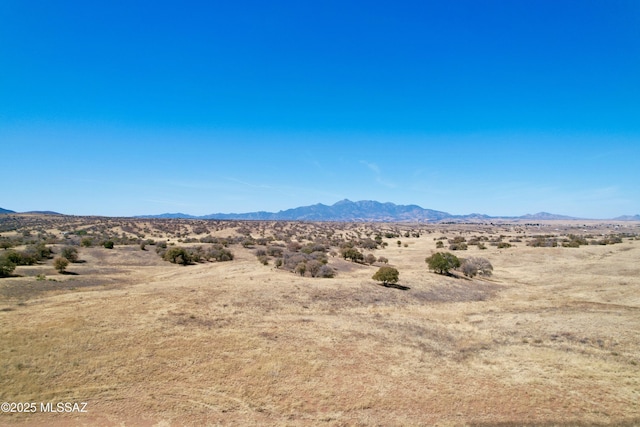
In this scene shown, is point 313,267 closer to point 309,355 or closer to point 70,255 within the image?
point 309,355

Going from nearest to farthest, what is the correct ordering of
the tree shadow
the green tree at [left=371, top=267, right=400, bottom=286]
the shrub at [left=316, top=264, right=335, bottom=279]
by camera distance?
the tree shadow
the green tree at [left=371, top=267, right=400, bottom=286]
the shrub at [left=316, top=264, right=335, bottom=279]

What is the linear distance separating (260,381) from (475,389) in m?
8.62

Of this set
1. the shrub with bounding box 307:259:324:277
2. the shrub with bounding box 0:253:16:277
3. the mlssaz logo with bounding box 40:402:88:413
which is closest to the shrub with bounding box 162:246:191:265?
the shrub with bounding box 0:253:16:277

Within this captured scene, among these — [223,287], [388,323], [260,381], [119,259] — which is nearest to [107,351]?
[260,381]

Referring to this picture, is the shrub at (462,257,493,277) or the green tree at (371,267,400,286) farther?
the shrub at (462,257,493,277)

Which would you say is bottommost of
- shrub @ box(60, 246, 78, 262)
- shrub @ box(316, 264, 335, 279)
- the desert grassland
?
the desert grassland

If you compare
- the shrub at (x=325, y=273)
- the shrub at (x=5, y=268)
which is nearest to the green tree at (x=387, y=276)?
the shrub at (x=325, y=273)

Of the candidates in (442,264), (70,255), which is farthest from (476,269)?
(70,255)

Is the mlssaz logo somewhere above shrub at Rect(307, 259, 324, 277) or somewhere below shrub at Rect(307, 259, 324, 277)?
below

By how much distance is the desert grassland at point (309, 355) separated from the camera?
11102 mm

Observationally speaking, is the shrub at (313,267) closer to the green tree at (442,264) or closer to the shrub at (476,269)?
the green tree at (442,264)

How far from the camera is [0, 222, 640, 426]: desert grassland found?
1110 cm

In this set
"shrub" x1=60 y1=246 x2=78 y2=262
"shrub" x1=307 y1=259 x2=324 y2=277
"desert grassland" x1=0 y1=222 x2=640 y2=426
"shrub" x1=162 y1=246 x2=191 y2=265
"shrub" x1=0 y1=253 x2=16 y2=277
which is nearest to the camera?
"desert grassland" x1=0 y1=222 x2=640 y2=426

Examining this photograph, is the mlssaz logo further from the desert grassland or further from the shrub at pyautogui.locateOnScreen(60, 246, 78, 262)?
the shrub at pyautogui.locateOnScreen(60, 246, 78, 262)
